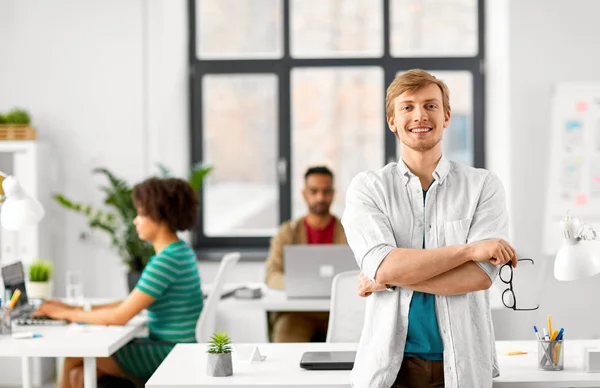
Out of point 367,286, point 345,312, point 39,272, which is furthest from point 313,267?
point 367,286

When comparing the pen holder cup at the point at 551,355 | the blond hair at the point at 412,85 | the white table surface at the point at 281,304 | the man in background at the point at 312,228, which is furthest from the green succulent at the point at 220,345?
the man in background at the point at 312,228

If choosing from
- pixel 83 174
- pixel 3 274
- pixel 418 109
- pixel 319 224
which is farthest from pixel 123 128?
pixel 418 109

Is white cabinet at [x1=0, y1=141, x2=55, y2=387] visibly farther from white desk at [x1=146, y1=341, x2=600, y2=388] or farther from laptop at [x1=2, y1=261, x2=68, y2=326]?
white desk at [x1=146, y1=341, x2=600, y2=388]

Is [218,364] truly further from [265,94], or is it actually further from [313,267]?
[265,94]

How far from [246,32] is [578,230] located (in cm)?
423

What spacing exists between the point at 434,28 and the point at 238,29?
147 cm

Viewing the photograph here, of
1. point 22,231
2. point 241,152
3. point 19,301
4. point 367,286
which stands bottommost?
point 19,301

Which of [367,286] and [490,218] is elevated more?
[490,218]

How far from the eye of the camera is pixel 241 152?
6.68m

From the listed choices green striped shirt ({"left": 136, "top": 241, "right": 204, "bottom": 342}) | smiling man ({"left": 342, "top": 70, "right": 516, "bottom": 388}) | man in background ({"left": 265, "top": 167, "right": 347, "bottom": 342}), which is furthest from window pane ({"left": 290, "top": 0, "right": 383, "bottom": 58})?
smiling man ({"left": 342, "top": 70, "right": 516, "bottom": 388})

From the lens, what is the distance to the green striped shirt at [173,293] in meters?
3.75

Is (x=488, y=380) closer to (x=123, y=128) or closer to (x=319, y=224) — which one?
(x=319, y=224)

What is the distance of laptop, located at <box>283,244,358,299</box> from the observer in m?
4.33

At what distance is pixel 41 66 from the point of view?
6.12 meters
